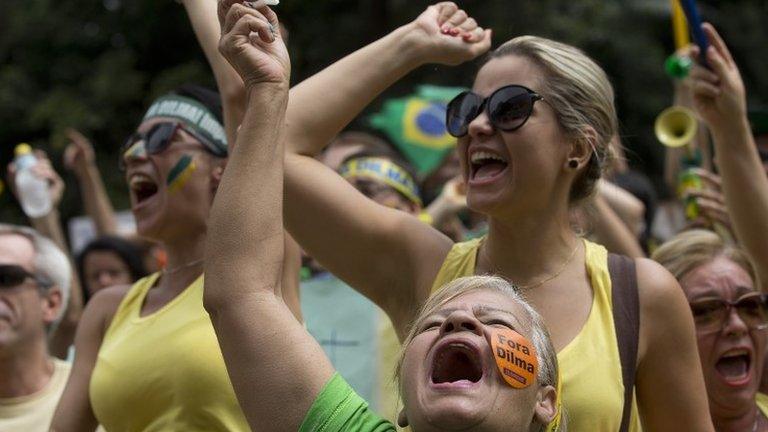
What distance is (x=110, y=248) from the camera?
674 centimetres

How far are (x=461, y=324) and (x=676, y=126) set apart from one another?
12.7ft

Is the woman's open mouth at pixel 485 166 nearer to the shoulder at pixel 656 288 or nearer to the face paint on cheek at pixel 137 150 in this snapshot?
the shoulder at pixel 656 288

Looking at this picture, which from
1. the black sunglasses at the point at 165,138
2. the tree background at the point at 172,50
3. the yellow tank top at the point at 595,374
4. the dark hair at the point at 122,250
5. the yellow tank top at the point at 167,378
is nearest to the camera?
the yellow tank top at the point at 595,374

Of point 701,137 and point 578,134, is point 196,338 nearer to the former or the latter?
point 578,134

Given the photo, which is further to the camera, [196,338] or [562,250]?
[196,338]

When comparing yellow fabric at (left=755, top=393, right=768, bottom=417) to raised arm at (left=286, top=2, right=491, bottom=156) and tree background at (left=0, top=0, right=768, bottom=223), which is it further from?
tree background at (left=0, top=0, right=768, bottom=223)

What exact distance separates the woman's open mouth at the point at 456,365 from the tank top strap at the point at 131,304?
156cm

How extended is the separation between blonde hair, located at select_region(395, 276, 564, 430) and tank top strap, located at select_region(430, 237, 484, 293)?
49 cm

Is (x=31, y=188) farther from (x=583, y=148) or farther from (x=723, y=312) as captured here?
(x=583, y=148)

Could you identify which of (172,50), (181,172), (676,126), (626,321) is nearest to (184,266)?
(181,172)

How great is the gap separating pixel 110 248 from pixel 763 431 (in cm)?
370

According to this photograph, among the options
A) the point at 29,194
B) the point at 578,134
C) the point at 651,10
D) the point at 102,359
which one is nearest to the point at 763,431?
the point at 578,134

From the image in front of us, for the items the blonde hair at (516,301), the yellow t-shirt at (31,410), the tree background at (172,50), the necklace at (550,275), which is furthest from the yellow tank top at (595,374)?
the tree background at (172,50)

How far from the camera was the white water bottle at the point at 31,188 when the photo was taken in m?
6.88
